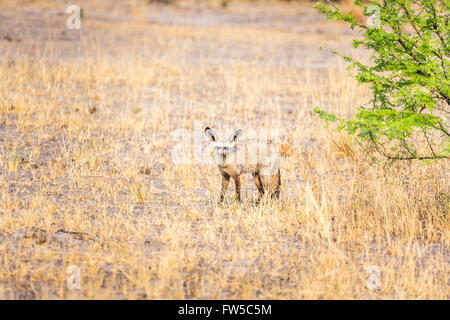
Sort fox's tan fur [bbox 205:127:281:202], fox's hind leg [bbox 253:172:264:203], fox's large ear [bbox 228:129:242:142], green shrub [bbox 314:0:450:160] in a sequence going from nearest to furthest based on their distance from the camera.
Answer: green shrub [bbox 314:0:450:160]
fox's large ear [bbox 228:129:242:142]
fox's tan fur [bbox 205:127:281:202]
fox's hind leg [bbox 253:172:264:203]

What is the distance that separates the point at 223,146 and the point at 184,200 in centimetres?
101

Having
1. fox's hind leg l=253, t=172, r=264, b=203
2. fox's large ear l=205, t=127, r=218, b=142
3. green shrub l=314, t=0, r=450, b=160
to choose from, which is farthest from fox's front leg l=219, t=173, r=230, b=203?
green shrub l=314, t=0, r=450, b=160

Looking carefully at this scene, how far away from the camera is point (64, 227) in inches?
248

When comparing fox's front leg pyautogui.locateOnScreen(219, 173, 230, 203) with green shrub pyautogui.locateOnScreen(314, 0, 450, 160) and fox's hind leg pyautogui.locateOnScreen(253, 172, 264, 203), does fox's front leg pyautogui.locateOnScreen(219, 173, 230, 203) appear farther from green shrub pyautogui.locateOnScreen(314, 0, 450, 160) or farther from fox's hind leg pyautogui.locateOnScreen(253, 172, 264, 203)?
green shrub pyautogui.locateOnScreen(314, 0, 450, 160)

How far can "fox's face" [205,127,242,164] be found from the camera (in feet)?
22.2

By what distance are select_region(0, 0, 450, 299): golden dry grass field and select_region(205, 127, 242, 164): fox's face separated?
0.62m

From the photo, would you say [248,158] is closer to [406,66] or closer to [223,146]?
[223,146]

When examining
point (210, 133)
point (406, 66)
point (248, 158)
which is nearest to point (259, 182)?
point (248, 158)

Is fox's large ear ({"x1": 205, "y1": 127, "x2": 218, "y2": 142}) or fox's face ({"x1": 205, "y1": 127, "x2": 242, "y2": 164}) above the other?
fox's large ear ({"x1": 205, "y1": 127, "x2": 218, "y2": 142})

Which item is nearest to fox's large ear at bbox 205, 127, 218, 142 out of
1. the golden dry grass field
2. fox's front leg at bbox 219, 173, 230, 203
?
fox's front leg at bbox 219, 173, 230, 203

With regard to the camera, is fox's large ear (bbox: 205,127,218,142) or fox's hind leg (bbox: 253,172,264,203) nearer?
fox's large ear (bbox: 205,127,218,142)

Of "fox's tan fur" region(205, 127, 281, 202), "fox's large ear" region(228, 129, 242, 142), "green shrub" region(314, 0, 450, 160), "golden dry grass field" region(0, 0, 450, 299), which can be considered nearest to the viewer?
"golden dry grass field" region(0, 0, 450, 299)

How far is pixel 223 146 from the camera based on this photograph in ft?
22.2

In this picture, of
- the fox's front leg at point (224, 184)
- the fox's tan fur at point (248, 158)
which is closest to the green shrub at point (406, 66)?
the fox's tan fur at point (248, 158)
